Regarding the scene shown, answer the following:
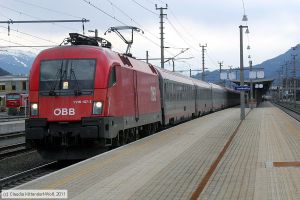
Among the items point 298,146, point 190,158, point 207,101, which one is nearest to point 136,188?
point 190,158

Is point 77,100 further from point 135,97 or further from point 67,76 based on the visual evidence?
point 135,97

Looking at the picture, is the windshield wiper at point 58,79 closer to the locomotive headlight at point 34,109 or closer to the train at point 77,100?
the train at point 77,100

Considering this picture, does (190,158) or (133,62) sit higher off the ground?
(133,62)

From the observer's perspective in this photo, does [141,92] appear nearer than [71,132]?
No

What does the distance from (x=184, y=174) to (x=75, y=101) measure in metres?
4.88

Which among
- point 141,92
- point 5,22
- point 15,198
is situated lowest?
point 15,198

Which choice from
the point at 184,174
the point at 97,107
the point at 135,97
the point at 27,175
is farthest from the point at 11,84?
the point at 184,174

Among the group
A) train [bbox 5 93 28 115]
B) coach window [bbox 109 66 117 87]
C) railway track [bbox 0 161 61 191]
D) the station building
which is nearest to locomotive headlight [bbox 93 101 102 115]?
coach window [bbox 109 66 117 87]

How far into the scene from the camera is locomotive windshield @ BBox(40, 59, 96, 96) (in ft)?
47.5

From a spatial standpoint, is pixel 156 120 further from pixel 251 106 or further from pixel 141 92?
pixel 251 106

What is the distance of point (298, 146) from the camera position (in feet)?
53.2

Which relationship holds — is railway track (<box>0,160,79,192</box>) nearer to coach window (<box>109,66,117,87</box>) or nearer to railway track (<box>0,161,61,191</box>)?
railway track (<box>0,161,61,191</box>)

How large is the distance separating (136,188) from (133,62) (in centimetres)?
1009

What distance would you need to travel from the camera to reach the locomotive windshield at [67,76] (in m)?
14.5
